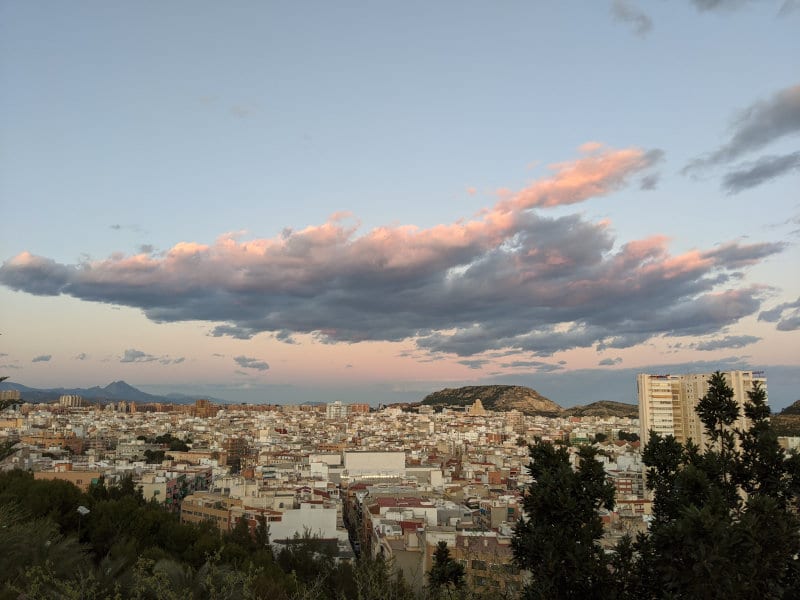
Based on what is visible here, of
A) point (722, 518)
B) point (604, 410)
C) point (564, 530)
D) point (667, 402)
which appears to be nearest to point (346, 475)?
point (667, 402)

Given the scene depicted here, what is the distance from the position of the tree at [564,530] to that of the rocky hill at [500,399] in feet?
517

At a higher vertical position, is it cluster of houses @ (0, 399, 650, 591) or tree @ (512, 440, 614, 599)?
tree @ (512, 440, 614, 599)

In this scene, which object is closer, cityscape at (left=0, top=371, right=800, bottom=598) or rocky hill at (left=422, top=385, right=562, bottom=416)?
cityscape at (left=0, top=371, right=800, bottom=598)

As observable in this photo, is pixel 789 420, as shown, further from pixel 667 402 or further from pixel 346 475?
pixel 346 475

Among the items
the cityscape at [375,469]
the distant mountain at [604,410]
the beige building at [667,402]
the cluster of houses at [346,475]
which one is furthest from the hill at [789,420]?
the distant mountain at [604,410]

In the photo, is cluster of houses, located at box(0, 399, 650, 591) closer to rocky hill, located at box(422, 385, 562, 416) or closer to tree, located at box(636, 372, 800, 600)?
tree, located at box(636, 372, 800, 600)

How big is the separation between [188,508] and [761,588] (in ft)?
119

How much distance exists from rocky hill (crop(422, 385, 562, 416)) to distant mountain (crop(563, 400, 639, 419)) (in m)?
5.03

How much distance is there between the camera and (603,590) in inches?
381

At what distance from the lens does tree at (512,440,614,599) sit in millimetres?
9695

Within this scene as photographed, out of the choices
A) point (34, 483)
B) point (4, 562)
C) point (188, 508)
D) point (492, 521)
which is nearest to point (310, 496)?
point (188, 508)

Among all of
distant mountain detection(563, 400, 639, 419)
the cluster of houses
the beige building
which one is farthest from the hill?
distant mountain detection(563, 400, 639, 419)

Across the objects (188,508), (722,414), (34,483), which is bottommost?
(188,508)

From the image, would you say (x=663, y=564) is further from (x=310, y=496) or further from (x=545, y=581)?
(x=310, y=496)
